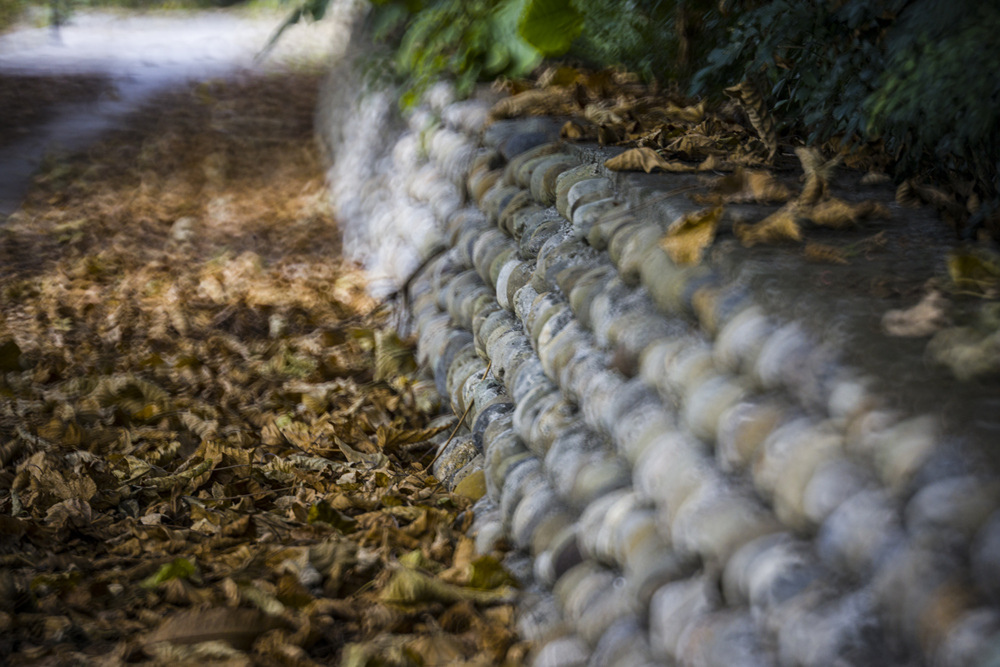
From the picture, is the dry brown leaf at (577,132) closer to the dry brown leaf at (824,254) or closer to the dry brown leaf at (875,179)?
the dry brown leaf at (875,179)

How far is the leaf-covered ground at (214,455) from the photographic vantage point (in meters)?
1.87

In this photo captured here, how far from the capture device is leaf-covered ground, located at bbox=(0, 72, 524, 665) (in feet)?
6.15

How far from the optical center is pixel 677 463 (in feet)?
5.31

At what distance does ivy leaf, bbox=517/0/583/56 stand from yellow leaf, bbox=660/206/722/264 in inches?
67.2

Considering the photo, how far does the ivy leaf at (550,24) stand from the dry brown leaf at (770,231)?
1.78 metres

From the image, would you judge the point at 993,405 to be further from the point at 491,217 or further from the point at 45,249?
the point at 45,249

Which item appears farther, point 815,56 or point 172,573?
point 815,56

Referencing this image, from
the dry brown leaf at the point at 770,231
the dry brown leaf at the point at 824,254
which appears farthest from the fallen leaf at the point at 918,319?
the dry brown leaf at the point at 770,231

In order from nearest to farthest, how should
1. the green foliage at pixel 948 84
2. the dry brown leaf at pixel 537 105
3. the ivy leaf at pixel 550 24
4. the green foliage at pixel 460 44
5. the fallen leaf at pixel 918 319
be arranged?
the fallen leaf at pixel 918 319, the green foliage at pixel 948 84, the dry brown leaf at pixel 537 105, the ivy leaf at pixel 550 24, the green foliage at pixel 460 44

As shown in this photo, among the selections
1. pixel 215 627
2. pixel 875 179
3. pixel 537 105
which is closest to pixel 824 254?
pixel 875 179

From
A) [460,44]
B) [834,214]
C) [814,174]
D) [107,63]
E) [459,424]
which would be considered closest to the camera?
[834,214]

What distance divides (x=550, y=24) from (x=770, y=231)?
1.84m

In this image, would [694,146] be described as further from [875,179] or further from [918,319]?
[918,319]

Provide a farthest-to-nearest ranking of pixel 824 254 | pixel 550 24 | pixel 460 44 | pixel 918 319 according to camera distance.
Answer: pixel 460 44
pixel 550 24
pixel 824 254
pixel 918 319
